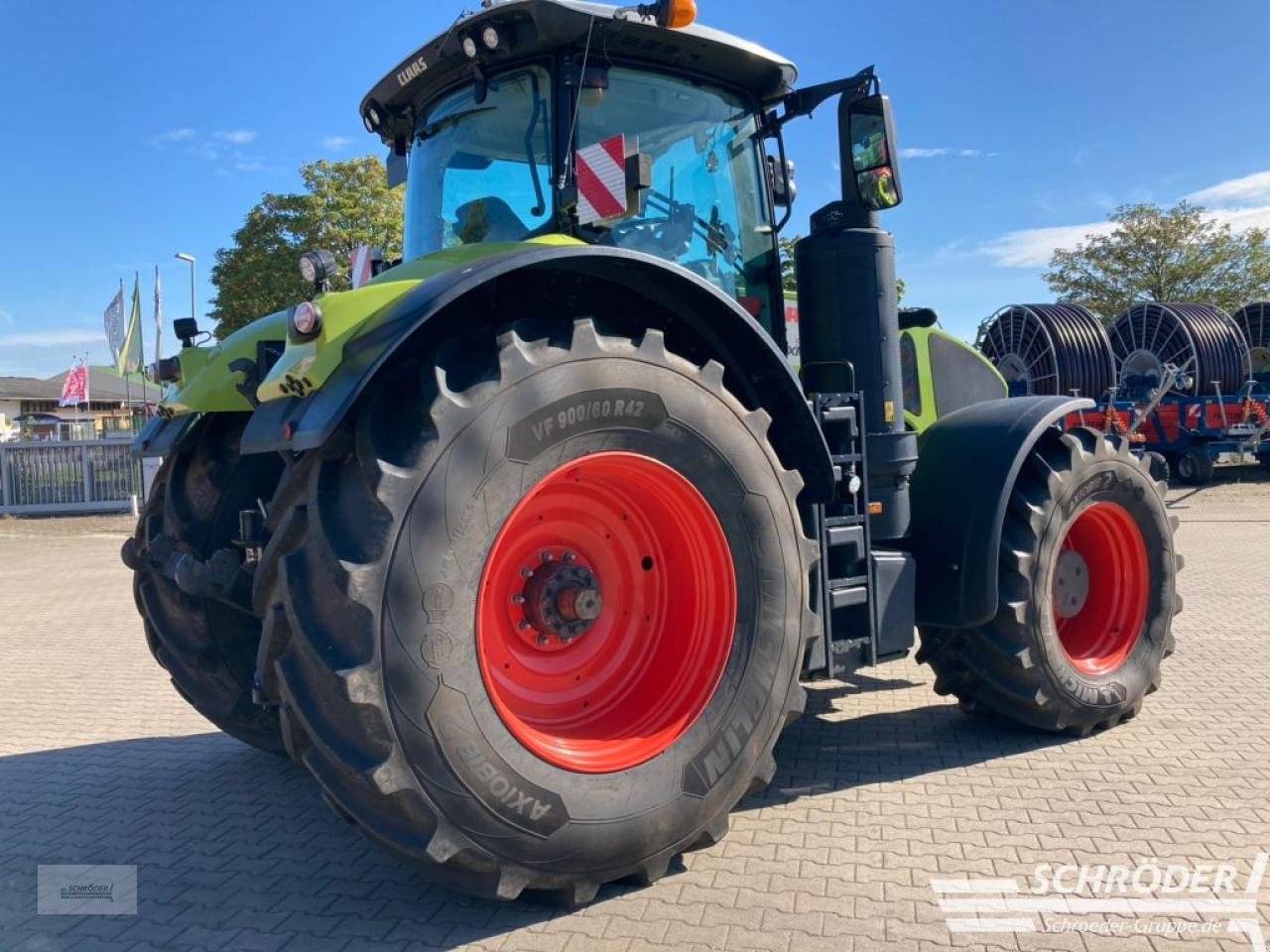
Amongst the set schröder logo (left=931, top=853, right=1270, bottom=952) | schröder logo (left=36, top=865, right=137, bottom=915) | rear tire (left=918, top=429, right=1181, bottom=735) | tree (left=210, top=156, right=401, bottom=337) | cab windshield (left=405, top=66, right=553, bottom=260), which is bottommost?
schröder logo (left=36, top=865, right=137, bottom=915)

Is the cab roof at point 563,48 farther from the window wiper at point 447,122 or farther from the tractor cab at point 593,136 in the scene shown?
the window wiper at point 447,122

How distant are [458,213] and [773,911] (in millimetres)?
2787

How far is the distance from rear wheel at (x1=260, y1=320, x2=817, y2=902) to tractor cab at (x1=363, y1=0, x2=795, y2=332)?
2.88ft

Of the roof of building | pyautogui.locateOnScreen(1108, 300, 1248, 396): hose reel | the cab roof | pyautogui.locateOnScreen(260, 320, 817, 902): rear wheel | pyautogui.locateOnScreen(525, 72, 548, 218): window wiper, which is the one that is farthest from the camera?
the roof of building

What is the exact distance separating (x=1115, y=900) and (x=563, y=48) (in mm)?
3317

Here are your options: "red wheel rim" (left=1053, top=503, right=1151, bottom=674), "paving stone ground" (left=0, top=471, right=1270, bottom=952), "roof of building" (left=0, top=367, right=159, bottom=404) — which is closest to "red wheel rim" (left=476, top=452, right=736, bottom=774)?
"paving stone ground" (left=0, top=471, right=1270, bottom=952)

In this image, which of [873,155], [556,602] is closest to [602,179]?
[873,155]

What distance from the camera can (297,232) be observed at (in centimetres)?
2442

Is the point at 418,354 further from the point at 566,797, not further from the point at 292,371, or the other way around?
the point at 566,797

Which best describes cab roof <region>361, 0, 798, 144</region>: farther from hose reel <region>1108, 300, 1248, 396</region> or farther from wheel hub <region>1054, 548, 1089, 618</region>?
hose reel <region>1108, 300, 1248, 396</region>

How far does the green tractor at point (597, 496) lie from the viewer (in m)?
2.54

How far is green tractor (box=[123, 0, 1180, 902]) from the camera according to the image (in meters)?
2.54

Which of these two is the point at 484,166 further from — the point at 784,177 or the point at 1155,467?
the point at 1155,467

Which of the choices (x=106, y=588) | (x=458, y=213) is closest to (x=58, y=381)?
(x=106, y=588)
